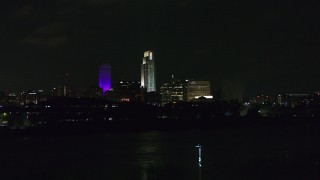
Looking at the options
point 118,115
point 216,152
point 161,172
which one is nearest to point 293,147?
point 216,152

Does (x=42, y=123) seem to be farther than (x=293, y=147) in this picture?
Yes

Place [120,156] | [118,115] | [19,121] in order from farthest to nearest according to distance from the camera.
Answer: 1. [118,115]
2. [19,121]
3. [120,156]

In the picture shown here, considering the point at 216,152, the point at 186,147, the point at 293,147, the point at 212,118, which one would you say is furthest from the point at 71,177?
the point at 212,118

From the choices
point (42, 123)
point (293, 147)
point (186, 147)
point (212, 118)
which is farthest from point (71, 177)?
point (212, 118)

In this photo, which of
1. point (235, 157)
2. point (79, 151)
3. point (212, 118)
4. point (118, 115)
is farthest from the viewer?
point (212, 118)

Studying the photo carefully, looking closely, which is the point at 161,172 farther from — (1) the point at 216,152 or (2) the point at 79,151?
(2) the point at 79,151

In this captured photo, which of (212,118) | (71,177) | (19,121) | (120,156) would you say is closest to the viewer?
(71,177)

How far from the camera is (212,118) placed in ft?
287

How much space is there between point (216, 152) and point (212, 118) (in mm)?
52284

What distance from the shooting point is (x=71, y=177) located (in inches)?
952

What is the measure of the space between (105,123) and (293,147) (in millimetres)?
38938

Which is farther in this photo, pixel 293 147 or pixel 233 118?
pixel 233 118

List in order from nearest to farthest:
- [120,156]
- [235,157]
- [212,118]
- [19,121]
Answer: [235,157] < [120,156] < [19,121] < [212,118]

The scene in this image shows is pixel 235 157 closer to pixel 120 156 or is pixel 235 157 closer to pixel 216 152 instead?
pixel 216 152
